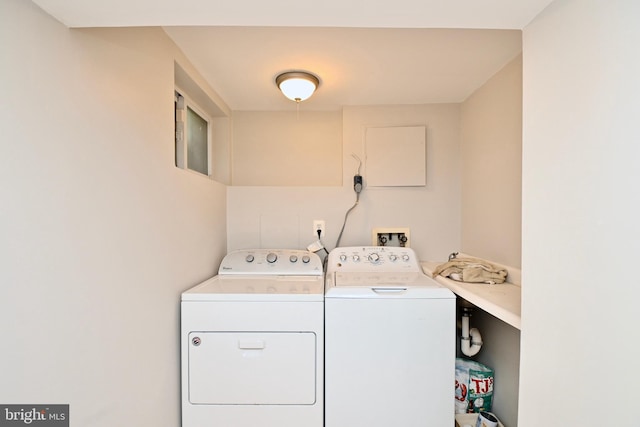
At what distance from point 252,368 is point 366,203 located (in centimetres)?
134

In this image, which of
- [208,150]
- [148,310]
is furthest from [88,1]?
[208,150]

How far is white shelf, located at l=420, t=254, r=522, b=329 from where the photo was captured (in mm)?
965

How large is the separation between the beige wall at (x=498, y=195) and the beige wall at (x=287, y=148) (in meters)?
1.00

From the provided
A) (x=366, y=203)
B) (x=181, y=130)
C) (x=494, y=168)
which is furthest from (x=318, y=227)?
(x=494, y=168)

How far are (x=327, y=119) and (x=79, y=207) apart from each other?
70.2 inches

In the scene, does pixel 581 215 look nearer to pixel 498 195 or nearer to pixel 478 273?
pixel 478 273

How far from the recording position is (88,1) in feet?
2.23

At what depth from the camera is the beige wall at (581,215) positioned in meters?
0.54

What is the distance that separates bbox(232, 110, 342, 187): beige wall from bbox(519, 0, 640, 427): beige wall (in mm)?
1481

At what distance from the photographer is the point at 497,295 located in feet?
3.79

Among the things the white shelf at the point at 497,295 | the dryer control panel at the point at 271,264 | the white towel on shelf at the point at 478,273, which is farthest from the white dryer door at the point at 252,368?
the white towel on shelf at the point at 478,273

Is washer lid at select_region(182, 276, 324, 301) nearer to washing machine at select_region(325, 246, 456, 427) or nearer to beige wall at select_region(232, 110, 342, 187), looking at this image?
washing machine at select_region(325, 246, 456, 427)

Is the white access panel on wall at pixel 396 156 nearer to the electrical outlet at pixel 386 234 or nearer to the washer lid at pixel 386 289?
the electrical outlet at pixel 386 234

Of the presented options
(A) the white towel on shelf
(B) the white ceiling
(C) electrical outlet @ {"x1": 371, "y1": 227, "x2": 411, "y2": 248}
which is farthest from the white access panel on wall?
(A) the white towel on shelf
